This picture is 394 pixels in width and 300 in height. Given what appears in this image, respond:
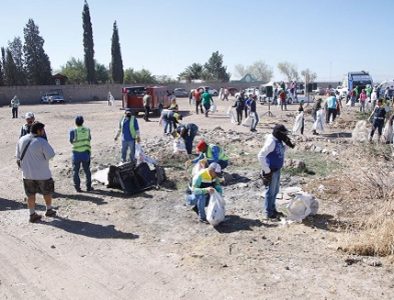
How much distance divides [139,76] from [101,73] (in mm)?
6745

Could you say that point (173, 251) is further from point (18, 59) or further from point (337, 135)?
point (18, 59)

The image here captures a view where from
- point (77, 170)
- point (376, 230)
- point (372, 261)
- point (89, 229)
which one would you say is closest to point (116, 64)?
point (77, 170)

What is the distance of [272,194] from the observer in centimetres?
729

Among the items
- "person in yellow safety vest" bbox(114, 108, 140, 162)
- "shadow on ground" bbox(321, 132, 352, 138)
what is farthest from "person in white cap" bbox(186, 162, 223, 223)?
"shadow on ground" bbox(321, 132, 352, 138)

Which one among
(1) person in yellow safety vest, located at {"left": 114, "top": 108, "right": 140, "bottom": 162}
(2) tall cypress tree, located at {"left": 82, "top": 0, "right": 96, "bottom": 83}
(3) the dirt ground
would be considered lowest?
(3) the dirt ground

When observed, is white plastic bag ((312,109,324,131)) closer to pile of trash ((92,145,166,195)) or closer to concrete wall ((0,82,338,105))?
pile of trash ((92,145,166,195))

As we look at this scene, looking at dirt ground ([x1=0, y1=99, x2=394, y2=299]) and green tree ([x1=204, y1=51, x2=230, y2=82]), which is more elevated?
green tree ([x1=204, y1=51, x2=230, y2=82])

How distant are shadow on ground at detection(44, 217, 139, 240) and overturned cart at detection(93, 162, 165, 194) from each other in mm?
1869

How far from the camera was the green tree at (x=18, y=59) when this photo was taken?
5983cm

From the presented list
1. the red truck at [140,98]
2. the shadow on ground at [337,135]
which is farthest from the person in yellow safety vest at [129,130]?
the red truck at [140,98]

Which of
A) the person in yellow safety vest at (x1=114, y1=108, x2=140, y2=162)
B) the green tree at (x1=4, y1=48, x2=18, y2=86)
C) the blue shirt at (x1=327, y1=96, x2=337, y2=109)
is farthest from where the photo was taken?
the green tree at (x1=4, y1=48, x2=18, y2=86)

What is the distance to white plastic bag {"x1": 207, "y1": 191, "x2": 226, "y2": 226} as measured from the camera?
692 cm

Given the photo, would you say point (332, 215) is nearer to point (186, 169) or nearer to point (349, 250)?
point (349, 250)

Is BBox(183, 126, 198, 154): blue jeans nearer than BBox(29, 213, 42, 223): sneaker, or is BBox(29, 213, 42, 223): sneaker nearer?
BBox(29, 213, 42, 223): sneaker
